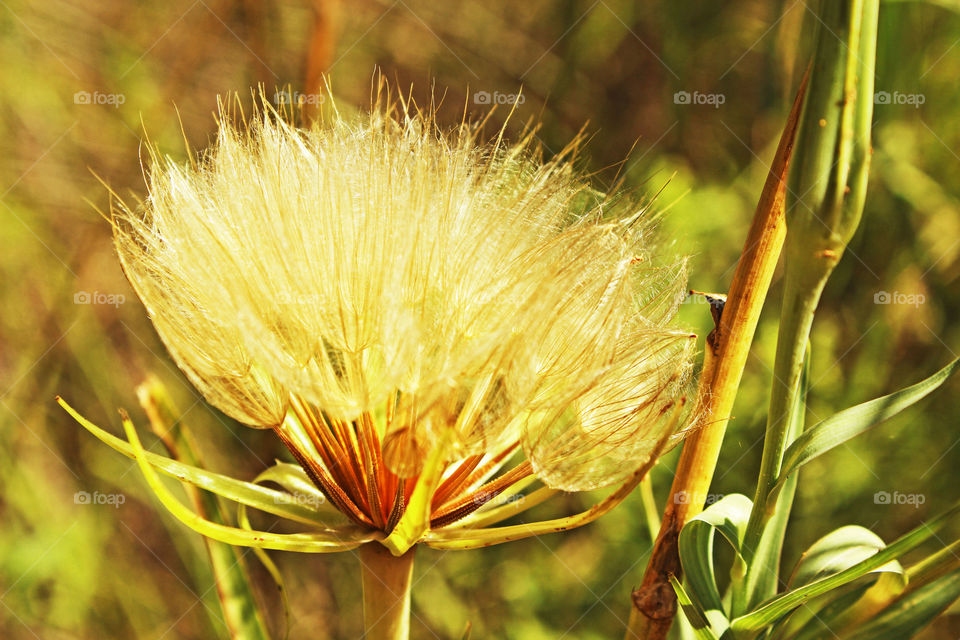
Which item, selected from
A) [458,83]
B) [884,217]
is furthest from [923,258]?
[458,83]

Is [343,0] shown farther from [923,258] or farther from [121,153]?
[923,258]

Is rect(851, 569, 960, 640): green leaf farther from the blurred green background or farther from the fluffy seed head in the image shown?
A: the blurred green background

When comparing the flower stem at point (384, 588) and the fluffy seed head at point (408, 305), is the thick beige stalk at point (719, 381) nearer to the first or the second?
the fluffy seed head at point (408, 305)

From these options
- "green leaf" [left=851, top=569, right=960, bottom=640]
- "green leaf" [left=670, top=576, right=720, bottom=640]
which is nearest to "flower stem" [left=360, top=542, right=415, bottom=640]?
"green leaf" [left=670, top=576, right=720, bottom=640]

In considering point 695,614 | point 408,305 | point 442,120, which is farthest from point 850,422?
point 442,120

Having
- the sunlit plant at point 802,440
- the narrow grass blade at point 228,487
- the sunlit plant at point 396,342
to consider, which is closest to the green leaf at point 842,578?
the sunlit plant at point 802,440

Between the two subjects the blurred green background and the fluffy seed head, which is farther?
the blurred green background
